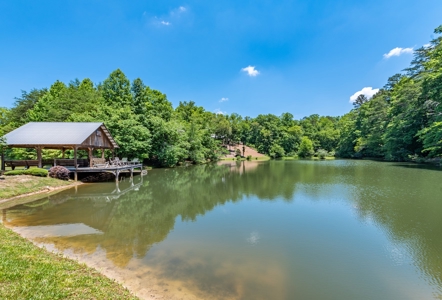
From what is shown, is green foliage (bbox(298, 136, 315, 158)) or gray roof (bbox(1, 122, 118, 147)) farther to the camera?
green foliage (bbox(298, 136, 315, 158))

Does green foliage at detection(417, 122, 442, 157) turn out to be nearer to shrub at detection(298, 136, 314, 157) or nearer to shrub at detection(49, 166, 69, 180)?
shrub at detection(298, 136, 314, 157)

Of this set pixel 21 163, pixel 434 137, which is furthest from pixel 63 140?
pixel 434 137

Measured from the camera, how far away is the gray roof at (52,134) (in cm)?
1675

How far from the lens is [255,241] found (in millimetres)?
6969

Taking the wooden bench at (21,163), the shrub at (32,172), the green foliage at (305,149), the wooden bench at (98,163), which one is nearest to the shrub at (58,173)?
the shrub at (32,172)

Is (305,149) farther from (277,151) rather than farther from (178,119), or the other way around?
(178,119)

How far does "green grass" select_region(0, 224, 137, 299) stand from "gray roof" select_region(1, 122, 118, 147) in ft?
44.9

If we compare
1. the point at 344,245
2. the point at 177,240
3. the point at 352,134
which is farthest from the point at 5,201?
the point at 352,134

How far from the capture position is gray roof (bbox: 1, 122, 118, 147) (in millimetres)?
16750

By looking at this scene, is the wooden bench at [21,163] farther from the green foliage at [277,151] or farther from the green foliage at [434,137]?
the green foliage at [277,151]

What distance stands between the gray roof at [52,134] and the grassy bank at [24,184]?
2779mm

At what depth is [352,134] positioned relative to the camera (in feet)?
183

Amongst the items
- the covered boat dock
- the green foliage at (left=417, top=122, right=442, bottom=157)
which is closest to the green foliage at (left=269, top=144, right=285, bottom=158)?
the green foliage at (left=417, top=122, right=442, bottom=157)

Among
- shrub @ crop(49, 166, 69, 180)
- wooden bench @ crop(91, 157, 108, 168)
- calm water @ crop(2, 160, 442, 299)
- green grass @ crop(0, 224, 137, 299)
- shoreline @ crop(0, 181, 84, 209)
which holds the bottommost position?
calm water @ crop(2, 160, 442, 299)
